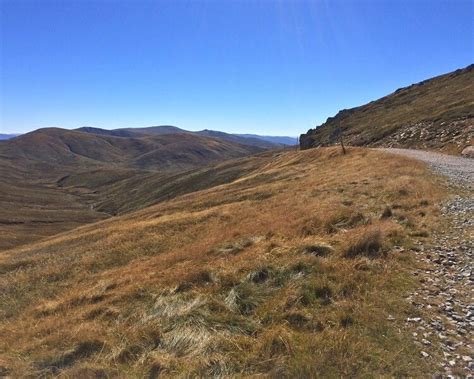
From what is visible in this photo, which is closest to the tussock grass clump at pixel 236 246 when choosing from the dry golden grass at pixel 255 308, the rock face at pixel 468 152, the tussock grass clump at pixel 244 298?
the dry golden grass at pixel 255 308

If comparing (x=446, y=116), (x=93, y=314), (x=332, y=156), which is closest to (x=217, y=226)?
(x=93, y=314)

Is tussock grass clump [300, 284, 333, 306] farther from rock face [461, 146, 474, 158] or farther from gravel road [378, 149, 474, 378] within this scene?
rock face [461, 146, 474, 158]

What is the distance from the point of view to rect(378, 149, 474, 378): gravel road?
758 cm

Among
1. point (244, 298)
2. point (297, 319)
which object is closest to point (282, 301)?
point (297, 319)

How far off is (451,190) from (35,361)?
2299 cm

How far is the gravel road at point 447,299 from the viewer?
24.9 feet

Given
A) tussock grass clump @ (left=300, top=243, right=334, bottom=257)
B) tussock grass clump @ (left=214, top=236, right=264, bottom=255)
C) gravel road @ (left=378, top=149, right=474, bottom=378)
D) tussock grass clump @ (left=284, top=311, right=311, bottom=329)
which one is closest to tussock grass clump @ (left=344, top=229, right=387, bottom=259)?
tussock grass clump @ (left=300, top=243, right=334, bottom=257)

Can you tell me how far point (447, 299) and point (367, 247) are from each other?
378 centimetres

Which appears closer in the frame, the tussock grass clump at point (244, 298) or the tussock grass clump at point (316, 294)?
the tussock grass clump at point (316, 294)

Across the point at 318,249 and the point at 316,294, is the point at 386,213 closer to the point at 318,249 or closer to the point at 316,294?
the point at 318,249

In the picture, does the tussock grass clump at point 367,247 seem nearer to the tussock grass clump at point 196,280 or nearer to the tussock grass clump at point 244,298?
the tussock grass clump at point 244,298

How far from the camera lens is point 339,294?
10664 millimetres

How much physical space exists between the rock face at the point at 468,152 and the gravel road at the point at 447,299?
32845mm

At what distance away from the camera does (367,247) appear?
13.5 metres
